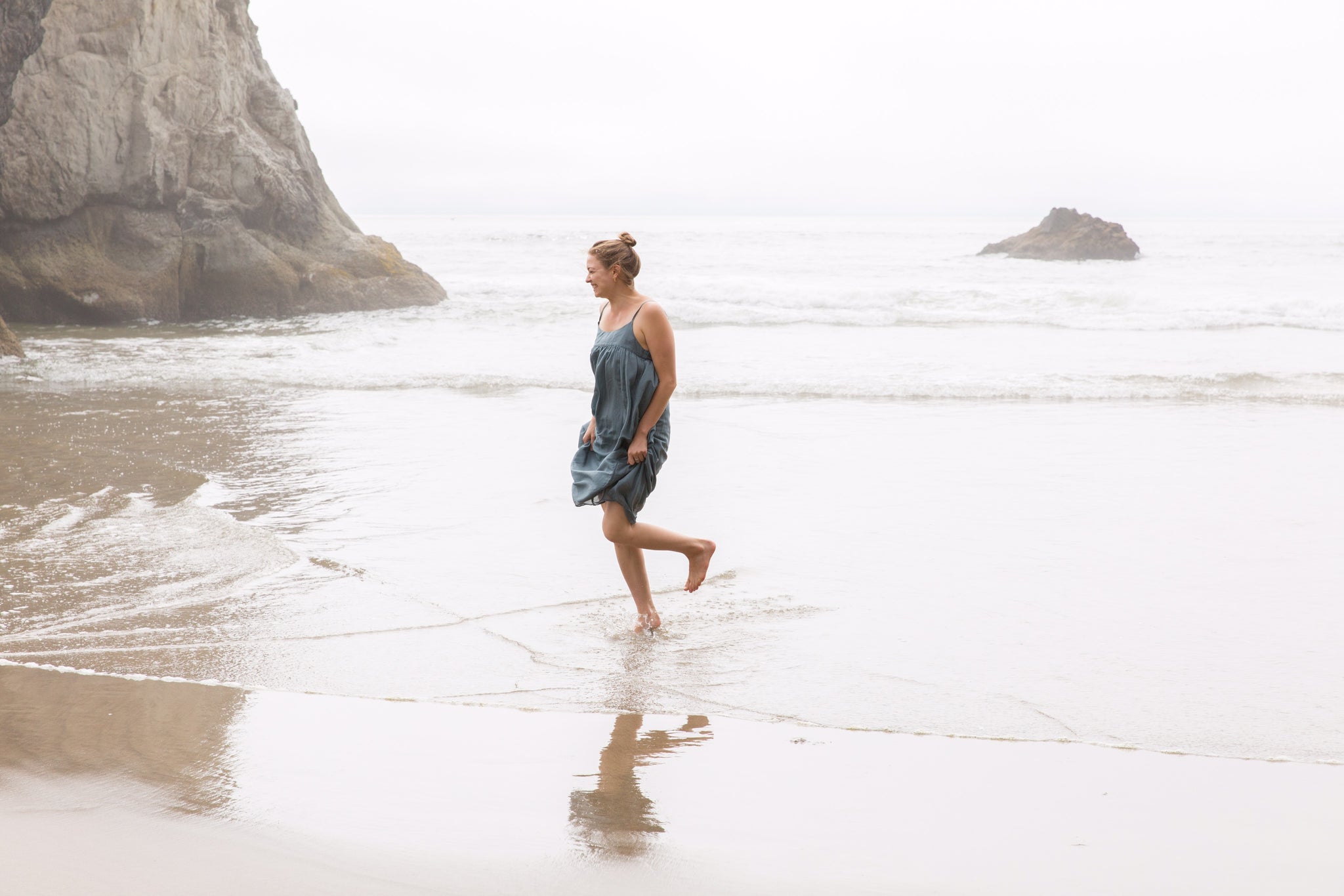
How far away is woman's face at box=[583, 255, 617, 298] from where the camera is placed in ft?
14.0

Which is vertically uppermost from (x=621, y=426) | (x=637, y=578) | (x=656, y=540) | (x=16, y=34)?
(x=16, y=34)

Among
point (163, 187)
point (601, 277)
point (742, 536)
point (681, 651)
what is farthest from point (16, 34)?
point (681, 651)

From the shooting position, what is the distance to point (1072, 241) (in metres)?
40.2

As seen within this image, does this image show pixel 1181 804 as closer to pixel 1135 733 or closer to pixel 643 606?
pixel 1135 733

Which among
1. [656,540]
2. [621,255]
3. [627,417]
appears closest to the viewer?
[621,255]

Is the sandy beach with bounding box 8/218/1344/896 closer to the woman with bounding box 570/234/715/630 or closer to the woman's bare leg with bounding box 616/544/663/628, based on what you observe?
the woman's bare leg with bounding box 616/544/663/628

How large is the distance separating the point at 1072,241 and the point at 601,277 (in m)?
39.7

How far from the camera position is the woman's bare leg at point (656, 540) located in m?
4.47

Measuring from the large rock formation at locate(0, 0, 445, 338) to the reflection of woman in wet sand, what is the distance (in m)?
16.6

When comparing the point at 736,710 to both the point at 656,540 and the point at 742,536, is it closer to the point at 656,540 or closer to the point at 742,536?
the point at 656,540

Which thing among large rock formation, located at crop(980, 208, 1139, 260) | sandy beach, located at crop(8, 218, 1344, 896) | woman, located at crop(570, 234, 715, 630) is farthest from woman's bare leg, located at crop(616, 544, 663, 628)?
large rock formation, located at crop(980, 208, 1139, 260)

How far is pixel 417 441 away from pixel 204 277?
1180 centimetres

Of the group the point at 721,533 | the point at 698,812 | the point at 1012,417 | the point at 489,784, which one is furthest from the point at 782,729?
the point at 1012,417

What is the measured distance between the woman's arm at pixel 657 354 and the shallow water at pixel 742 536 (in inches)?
36.4
